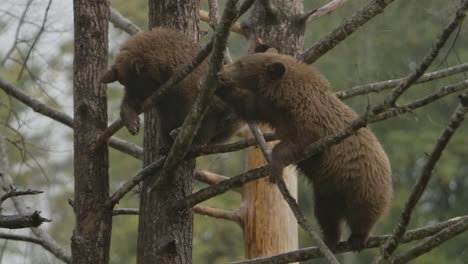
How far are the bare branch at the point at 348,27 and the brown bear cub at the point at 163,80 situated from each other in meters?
0.65

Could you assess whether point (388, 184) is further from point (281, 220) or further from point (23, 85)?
point (23, 85)

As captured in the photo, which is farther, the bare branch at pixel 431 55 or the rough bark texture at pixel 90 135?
the rough bark texture at pixel 90 135

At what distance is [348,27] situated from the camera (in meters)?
5.49

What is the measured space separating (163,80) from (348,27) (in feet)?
4.28

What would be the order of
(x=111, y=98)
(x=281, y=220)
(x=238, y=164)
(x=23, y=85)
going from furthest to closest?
(x=111, y=98)
(x=238, y=164)
(x=23, y=85)
(x=281, y=220)

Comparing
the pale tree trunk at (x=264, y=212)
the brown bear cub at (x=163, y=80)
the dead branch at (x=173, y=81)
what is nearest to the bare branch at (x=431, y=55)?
the dead branch at (x=173, y=81)

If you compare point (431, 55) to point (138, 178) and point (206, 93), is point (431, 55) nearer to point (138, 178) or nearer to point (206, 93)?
point (206, 93)

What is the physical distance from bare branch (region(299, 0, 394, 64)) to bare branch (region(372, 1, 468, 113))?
123 cm

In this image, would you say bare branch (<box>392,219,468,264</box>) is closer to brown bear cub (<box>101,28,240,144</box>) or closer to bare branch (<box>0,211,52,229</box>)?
bare branch (<box>0,211,52,229</box>)

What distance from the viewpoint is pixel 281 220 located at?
25.7 ft

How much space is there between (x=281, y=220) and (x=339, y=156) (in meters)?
2.55

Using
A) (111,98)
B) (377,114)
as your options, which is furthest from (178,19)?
(111,98)

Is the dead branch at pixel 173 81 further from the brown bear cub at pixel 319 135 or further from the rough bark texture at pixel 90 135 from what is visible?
the brown bear cub at pixel 319 135

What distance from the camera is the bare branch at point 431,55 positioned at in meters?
3.50
